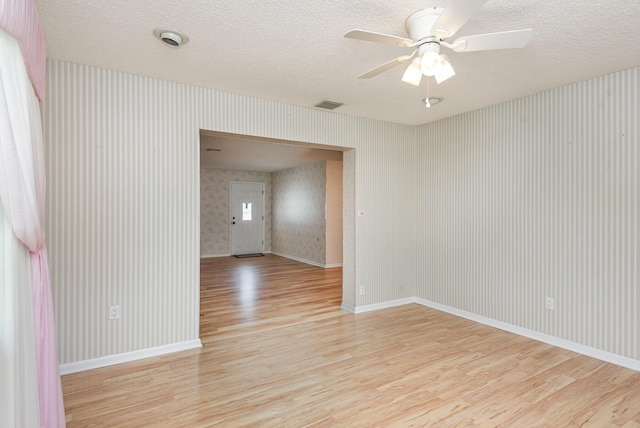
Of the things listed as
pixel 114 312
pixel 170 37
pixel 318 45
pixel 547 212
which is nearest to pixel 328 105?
pixel 318 45

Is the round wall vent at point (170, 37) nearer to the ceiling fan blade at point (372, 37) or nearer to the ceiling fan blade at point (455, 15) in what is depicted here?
the ceiling fan blade at point (372, 37)

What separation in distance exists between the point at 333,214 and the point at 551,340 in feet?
16.2

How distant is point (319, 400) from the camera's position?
7.75 ft

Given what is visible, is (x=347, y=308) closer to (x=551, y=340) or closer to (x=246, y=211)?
(x=551, y=340)

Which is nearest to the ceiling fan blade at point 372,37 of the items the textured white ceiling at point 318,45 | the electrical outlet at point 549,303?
the textured white ceiling at point 318,45

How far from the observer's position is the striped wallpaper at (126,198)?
273cm

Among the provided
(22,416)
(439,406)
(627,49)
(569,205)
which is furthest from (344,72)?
(22,416)

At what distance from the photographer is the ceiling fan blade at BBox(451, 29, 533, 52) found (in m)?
1.77

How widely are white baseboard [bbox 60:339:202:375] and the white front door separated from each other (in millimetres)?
6320

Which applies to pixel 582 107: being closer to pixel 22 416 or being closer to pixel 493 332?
pixel 493 332

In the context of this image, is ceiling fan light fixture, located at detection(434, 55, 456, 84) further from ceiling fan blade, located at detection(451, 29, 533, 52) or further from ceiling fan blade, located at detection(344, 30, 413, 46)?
ceiling fan blade, located at detection(344, 30, 413, 46)

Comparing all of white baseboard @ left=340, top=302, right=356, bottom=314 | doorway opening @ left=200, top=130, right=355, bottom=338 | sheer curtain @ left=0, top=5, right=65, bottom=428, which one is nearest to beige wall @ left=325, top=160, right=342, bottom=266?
doorway opening @ left=200, top=130, right=355, bottom=338

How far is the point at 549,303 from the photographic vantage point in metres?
3.38

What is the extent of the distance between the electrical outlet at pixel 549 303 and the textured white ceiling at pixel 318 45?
2.04 metres
